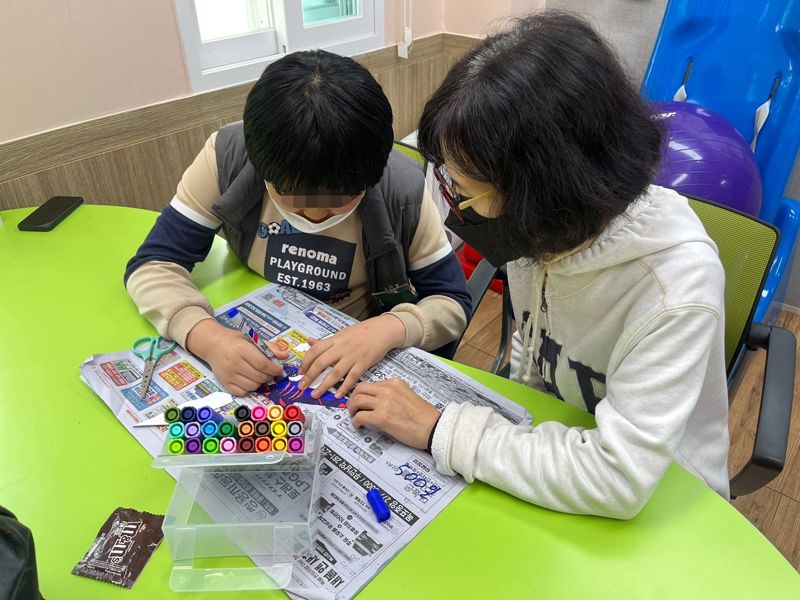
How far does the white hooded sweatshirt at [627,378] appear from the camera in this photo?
619 millimetres

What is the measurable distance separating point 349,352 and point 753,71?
1.53m

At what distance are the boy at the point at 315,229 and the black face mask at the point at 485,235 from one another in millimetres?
192

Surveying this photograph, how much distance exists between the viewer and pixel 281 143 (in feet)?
2.61

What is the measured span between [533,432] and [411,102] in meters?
1.96

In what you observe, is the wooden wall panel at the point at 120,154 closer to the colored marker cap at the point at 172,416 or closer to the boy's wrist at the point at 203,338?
the boy's wrist at the point at 203,338

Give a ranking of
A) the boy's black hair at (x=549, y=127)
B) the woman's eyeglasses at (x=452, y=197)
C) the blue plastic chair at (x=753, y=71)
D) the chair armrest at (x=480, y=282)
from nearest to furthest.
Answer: the boy's black hair at (x=549, y=127)
the woman's eyeglasses at (x=452, y=197)
the chair armrest at (x=480, y=282)
the blue plastic chair at (x=753, y=71)

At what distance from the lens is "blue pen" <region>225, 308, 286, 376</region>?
2.89 feet

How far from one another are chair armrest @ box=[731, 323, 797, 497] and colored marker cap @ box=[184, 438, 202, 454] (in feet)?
2.46

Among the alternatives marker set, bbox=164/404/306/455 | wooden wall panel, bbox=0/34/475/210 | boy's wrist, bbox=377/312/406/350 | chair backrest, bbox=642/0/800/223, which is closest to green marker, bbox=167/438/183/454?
marker set, bbox=164/404/306/455

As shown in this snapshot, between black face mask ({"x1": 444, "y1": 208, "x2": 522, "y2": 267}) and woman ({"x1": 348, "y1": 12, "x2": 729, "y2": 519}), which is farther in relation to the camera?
black face mask ({"x1": 444, "y1": 208, "x2": 522, "y2": 267})

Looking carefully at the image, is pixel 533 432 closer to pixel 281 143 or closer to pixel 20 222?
pixel 281 143

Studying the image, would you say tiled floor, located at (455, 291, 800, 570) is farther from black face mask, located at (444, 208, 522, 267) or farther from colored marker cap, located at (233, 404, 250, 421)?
colored marker cap, located at (233, 404, 250, 421)

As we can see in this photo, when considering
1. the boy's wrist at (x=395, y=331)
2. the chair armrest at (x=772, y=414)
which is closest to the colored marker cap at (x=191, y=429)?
the boy's wrist at (x=395, y=331)

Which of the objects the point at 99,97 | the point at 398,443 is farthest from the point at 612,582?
the point at 99,97
